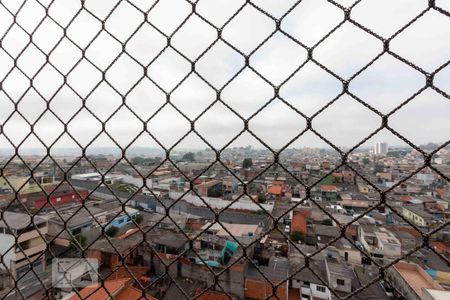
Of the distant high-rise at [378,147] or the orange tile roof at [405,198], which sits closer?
the distant high-rise at [378,147]

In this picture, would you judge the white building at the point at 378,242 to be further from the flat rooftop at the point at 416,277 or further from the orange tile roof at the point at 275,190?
the orange tile roof at the point at 275,190

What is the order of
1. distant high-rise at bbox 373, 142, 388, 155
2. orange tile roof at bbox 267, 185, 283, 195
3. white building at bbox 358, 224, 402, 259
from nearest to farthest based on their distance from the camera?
distant high-rise at bbox 373, 142, 388, 155 < white building at bbox 358, 224, 402, 259 < orange tile roof at bbox 267, 185, 283, 195

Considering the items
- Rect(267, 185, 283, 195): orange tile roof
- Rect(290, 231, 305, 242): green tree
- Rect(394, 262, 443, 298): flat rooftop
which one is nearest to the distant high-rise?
Rect(394, 262, 443, 298): flat rooftop

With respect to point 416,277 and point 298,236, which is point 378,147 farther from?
point 416,277

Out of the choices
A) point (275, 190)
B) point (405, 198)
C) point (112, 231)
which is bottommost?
point (112, 231)

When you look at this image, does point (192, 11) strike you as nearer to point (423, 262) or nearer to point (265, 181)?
point (423, 262)

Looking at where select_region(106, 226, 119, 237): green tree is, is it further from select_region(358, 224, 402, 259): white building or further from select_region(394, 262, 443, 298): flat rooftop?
select_region(394, 262, 443, 298): flat rooftop

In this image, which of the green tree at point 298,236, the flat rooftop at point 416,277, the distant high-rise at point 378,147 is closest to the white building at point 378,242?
the flat rooftop at point 416,277

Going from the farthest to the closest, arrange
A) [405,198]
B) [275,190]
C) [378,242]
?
[275,190] < [405,198] < [378,242]

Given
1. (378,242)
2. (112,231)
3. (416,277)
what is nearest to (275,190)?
(378,242)

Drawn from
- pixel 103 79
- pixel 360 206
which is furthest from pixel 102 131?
pixel 360 206

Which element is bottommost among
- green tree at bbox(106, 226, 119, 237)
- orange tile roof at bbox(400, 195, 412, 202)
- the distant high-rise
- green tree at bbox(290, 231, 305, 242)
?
green tree at bbox(290, 231, 305, 242)
